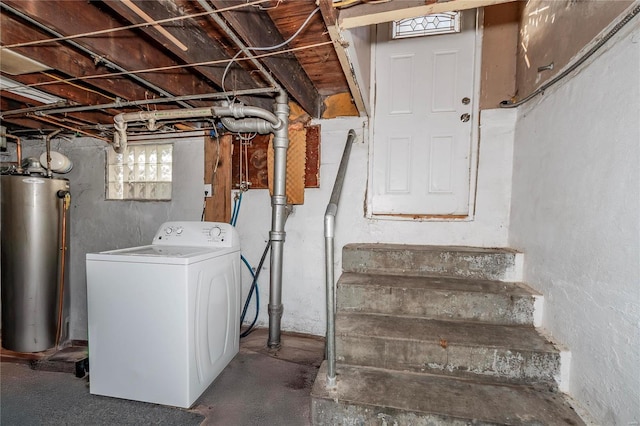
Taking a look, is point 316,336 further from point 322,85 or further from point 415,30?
point 415,30

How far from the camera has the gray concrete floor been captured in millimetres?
1585

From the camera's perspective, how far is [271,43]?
4.98ft

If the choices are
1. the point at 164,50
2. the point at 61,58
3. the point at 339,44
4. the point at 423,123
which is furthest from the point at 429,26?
the point at 61,58

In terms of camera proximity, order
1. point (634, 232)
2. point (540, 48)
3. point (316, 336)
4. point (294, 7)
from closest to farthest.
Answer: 1. point (634, 232)
2. point (294, 7)
3. point (540, 48)
4. point (316, 336)

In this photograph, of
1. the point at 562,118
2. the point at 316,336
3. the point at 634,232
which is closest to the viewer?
the point at 634,232

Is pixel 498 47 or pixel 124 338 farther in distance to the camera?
pixel 498 47

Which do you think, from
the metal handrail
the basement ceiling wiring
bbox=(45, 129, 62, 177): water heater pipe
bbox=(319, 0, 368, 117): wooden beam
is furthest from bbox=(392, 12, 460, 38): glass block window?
bbox=(45, 129, 62, 177): water heater pipe

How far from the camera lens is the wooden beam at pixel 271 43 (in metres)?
1.25

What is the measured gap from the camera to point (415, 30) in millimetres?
2420

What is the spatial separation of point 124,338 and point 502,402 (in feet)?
6.68

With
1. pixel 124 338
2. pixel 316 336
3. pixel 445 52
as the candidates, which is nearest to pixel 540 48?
pixel 445 52

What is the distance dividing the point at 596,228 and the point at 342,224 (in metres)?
1.65

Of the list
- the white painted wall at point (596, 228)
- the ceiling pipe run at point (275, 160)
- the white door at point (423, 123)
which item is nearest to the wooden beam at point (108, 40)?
the ceiling pipe run at point (275, 160)

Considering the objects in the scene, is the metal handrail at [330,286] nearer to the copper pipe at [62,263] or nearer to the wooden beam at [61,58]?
the wooden beam at [61,58]
